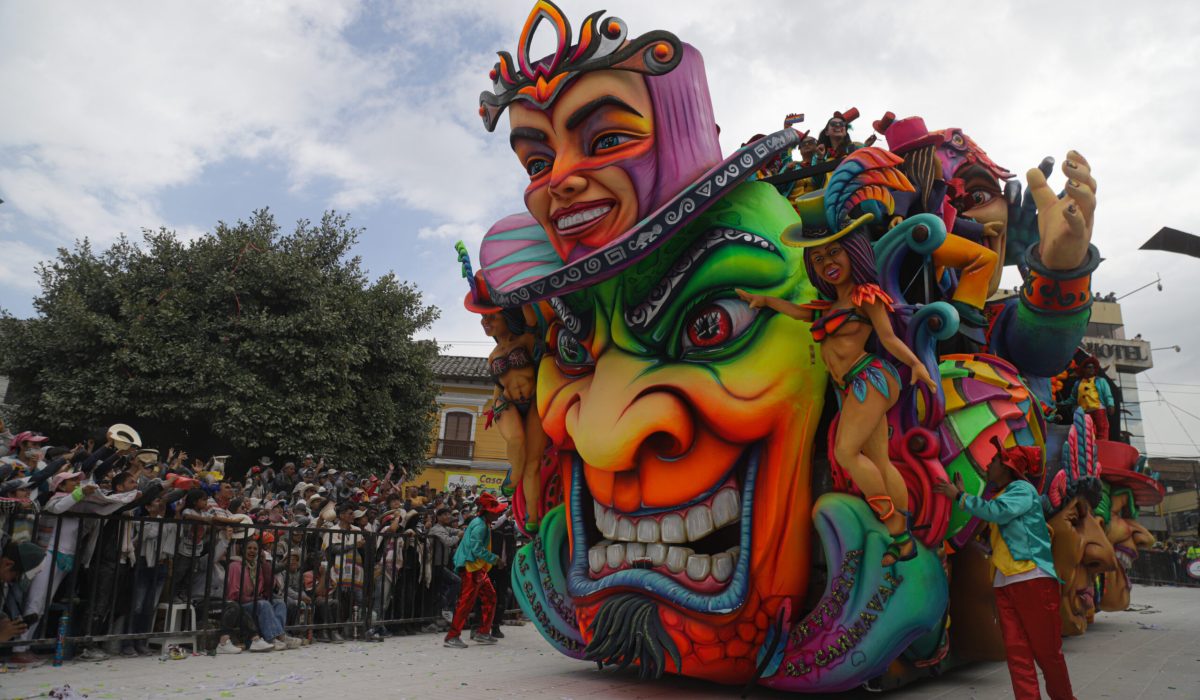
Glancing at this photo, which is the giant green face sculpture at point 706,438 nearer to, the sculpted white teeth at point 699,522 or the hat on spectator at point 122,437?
the sculpted white teeth at point 699,522

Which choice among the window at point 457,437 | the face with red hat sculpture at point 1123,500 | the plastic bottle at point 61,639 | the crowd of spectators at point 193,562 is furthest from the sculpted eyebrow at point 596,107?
the window at point 457,437

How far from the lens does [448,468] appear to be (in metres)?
33.3

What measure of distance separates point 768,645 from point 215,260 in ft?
56.9

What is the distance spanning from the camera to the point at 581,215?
231 inches

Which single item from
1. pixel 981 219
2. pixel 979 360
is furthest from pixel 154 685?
pixel 981 219

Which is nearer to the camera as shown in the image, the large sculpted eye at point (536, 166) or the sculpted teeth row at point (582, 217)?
the sculpted teeth row at point (582, 217)

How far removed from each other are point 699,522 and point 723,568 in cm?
32

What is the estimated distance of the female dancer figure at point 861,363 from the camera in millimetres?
4891

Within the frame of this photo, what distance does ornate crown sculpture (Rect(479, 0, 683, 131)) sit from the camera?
18.4ft

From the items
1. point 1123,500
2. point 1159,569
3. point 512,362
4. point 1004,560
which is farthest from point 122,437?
point 1159,569

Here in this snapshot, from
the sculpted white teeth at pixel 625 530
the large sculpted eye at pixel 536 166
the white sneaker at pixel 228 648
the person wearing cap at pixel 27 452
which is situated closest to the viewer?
the sculpted white teeth at pixel 625 530

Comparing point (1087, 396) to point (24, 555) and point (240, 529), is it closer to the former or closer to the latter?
point (240, 529)

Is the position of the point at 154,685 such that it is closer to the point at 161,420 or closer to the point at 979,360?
the point at 979,360

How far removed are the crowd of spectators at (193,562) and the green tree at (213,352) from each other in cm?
661
